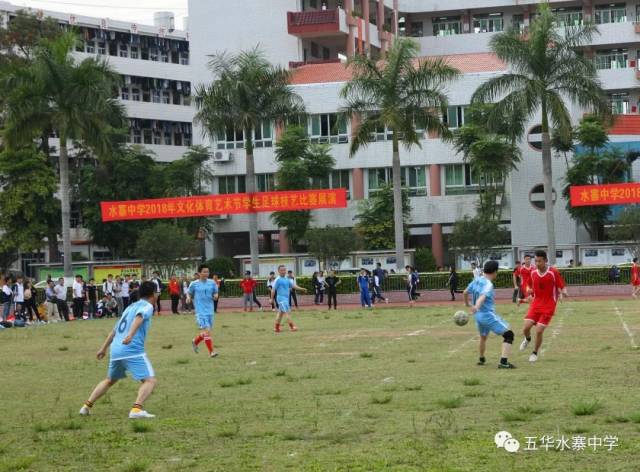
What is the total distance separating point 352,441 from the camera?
1095cm

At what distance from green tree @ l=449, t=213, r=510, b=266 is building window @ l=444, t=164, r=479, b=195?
7423 mm

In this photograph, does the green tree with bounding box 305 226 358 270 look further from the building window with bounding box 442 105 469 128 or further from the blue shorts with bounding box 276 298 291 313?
the blue shorts with bounding box 276 298 291 313

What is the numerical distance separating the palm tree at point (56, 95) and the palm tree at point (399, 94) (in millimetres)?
11522

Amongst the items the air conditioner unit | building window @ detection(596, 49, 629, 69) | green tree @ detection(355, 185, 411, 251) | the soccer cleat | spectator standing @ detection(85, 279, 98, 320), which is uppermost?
building window @ detection(596, 49, 629, 69)

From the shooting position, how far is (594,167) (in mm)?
65125

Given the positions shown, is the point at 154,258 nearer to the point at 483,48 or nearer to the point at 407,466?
the point at 483,48

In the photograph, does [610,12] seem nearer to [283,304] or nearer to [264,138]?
[264,138]

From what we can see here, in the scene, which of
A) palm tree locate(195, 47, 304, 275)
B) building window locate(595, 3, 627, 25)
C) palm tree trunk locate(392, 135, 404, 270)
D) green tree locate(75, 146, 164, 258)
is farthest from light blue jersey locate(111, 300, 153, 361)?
building window locate(595, 3, 627, 25)

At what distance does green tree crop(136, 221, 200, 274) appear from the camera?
206 ft

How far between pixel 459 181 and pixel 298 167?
410 inches

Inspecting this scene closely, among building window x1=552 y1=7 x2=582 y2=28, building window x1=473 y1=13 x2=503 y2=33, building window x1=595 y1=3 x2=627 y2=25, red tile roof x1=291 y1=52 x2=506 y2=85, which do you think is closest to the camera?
red tile roof x1=291 y1=52 x2=506 y2=85

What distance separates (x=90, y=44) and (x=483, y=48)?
29.6 metres

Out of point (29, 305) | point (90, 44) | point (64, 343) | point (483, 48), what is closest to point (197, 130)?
point (90, 44)

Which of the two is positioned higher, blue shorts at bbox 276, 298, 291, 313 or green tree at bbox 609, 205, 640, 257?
green tree at bbox 609, 205, 640, 257
